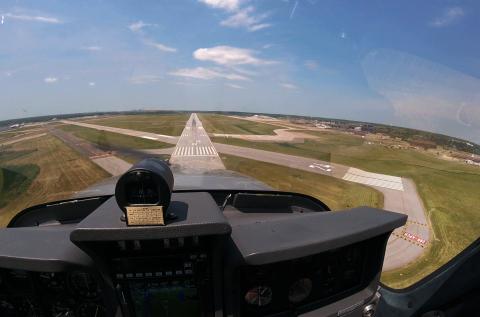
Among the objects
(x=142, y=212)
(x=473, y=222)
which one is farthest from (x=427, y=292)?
(x=142, y=212)

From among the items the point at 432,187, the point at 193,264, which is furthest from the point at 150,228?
the point at 432,187

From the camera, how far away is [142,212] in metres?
1.39

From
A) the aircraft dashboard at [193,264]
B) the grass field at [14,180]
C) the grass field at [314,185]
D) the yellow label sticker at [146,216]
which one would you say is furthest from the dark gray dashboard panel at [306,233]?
the grass field at [14,180]

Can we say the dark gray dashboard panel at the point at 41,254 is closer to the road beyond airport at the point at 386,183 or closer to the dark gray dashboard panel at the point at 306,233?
the dark gray dashboard panel at the point at 306,233

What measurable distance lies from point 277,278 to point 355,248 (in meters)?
0.65

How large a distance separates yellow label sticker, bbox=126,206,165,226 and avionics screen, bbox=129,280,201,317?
47 cm

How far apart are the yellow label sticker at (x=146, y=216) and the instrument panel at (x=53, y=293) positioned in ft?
2.33

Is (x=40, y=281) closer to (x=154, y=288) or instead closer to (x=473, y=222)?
(x=154, y=288)

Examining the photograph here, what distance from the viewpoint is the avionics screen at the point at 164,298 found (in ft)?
5.53

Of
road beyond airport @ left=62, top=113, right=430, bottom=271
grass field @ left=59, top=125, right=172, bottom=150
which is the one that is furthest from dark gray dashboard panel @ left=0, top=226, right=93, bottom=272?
grass field @ left=59, top=125, right=172, bottom=150

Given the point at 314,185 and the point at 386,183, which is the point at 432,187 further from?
the point at 314,185

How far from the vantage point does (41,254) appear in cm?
159

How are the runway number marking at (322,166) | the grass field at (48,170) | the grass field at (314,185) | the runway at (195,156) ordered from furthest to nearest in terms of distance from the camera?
the runway number marking at (322,166)
the runway at (195,156)
the grass field at (314,185)
the grass field at (48,170)

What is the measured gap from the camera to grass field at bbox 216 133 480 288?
127 inches
